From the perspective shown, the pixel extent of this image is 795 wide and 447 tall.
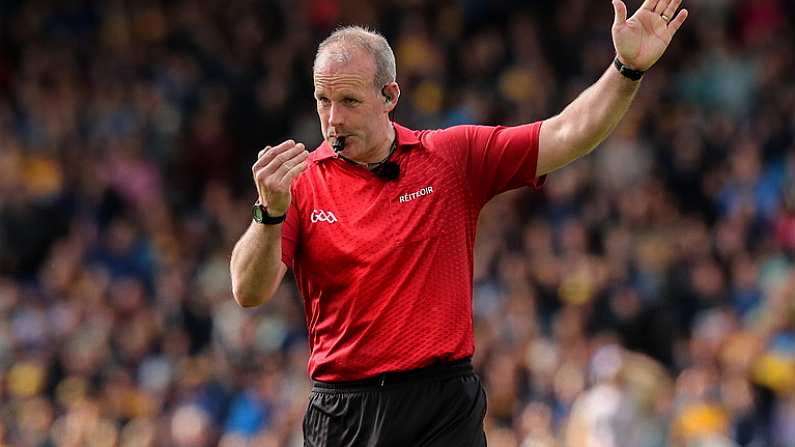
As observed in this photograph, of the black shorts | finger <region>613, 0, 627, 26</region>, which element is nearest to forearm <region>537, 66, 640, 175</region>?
finger <region>613, 0, 627, 26</region>

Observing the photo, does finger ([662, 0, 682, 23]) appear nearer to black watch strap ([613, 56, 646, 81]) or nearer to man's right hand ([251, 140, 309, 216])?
black watch strap ([613, 56, 646, 81])

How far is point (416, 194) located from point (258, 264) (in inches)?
25.5

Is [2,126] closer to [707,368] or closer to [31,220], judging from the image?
[31,220]

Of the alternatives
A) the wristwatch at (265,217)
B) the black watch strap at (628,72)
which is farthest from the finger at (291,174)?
the black watch strap at (628,72)

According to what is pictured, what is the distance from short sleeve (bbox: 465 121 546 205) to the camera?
5691mm

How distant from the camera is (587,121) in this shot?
5578 mm

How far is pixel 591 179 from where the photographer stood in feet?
48.3

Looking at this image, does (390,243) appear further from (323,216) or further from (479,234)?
(479,234)

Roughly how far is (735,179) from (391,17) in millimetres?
4745

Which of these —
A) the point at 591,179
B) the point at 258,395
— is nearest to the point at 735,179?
the point at 591,179

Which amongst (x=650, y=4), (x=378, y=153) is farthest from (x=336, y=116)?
(x=650, y=4)

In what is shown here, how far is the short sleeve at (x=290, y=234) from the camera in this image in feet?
18.2

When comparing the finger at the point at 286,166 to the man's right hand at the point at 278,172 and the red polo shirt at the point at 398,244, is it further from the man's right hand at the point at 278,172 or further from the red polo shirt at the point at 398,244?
the red polo shirt at the point at 398,244

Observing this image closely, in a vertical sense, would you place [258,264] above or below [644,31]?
below
